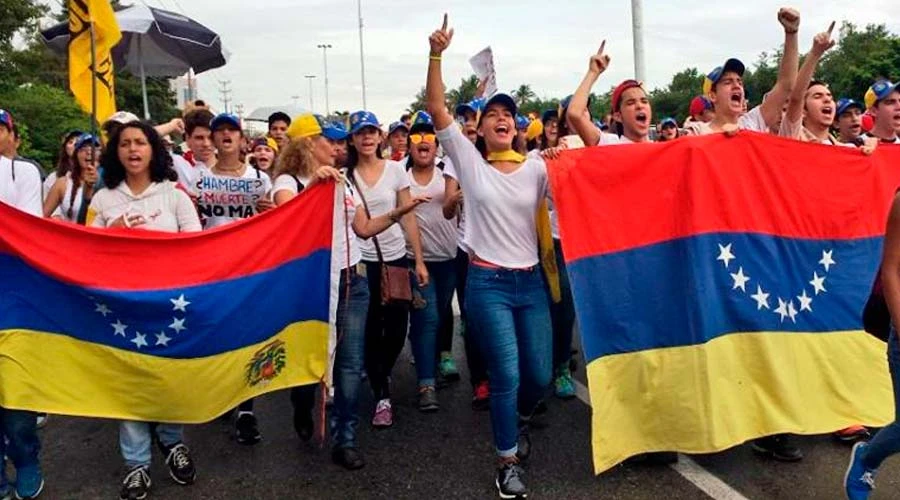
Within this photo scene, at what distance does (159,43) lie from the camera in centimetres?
906

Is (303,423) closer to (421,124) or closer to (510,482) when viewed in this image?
(510,482)

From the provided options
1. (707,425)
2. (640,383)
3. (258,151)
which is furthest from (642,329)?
(258,151)

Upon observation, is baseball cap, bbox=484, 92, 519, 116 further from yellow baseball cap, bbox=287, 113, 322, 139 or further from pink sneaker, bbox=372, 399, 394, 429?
pink sneaker, bbox=372, 399, 394, 429

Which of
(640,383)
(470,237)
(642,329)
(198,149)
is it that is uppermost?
(198,149)

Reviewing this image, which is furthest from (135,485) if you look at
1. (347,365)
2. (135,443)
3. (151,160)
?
(151,160)

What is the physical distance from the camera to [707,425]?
3689 mm

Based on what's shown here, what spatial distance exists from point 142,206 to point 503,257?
1899mm

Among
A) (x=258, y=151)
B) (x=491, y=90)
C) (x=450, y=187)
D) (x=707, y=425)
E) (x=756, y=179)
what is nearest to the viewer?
(x=707, y=425)

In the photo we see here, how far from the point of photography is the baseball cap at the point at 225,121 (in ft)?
15.3

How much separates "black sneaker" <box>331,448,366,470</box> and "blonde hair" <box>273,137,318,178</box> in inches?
61.8

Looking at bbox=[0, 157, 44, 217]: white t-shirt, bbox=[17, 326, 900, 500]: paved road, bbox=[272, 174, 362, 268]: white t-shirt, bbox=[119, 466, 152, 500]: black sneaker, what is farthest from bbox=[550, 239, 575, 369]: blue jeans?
bbox=[0, 157, 44, 217]: white t-shirt

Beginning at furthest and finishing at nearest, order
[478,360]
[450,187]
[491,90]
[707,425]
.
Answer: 1. [491,90]
2. [478,360]
3. [450,187]
4. [707,425]

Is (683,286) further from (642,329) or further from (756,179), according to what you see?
(756,179)

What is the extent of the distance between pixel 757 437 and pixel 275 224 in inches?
108
